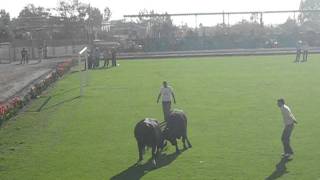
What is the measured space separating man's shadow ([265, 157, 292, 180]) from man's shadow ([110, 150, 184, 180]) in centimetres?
264

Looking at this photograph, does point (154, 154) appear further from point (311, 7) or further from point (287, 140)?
point (311, 7)

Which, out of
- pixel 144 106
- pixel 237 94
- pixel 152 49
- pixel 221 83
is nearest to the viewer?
pixel 144 106

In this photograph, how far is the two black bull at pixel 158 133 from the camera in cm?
1428

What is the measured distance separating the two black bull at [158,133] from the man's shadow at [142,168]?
0.20 meters

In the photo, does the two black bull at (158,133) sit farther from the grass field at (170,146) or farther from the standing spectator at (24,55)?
the standing spectator at (24,55)

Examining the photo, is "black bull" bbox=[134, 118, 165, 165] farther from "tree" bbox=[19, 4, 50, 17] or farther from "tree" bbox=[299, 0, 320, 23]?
"tree" bbox=[19, 4, 50, 17]

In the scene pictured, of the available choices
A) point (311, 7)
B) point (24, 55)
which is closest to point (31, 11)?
point (311, 7)

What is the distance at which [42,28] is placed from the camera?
9256cm

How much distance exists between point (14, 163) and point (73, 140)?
9.53ft

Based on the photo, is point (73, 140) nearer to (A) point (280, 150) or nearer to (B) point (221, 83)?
(A) point (280, 150)

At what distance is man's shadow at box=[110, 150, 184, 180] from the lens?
1334 cm

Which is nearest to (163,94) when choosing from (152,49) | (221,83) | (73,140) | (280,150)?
(73,140)

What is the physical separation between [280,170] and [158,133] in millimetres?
3051

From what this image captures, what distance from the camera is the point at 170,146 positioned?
16641mm
